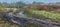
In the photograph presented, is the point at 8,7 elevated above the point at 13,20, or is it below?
above

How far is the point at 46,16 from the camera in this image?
1747 millimetres

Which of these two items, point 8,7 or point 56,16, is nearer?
point 56,16

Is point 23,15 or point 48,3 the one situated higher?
point 48,3

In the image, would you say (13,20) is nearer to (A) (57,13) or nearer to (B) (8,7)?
(B) (8,7)

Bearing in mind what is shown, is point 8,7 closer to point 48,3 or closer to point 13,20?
point 13,20

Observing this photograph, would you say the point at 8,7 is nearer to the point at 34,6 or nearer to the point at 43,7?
the point at 34,6

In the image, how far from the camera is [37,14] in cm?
178

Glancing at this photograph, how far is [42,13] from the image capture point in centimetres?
177

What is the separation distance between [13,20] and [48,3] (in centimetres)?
54

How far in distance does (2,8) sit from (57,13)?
0.77 metres

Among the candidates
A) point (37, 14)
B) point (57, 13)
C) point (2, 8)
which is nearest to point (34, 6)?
point (37, 14)

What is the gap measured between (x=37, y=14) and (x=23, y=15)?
0.64ft

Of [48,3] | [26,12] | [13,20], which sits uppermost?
[48,3]

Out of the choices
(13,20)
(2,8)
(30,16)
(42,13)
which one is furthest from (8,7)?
(42,13)
